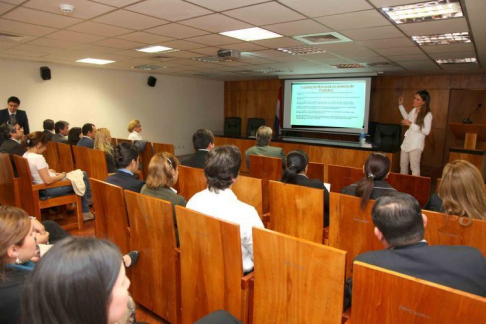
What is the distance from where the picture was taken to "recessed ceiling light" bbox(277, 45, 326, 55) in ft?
15.9

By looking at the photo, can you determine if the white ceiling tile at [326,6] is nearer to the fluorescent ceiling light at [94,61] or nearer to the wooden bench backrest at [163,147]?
the wooden bench backrest at [163,147]

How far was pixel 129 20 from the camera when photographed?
3.42 meters

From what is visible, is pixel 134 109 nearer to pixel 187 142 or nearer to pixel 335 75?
pixel 187 142

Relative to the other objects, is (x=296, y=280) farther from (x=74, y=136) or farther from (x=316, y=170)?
(x=74, y=136)

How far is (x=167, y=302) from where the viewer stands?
2.04m

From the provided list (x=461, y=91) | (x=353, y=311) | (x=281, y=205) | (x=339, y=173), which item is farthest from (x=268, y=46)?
(x=461, y=91)

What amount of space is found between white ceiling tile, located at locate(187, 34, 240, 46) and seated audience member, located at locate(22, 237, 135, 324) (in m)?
3.86

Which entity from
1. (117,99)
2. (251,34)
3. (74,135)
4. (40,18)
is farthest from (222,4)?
(117,99)

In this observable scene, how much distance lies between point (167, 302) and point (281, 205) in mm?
1122

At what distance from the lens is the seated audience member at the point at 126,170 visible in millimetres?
2586

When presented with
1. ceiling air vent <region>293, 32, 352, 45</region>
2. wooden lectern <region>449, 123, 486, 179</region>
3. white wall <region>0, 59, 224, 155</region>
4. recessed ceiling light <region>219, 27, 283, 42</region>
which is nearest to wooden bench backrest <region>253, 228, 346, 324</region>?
recessed ceiling light <region>219, 27, 283, 42</region>

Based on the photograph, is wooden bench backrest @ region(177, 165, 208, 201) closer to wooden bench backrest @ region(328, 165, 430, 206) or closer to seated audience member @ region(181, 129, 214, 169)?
seated audience member @ region(181, 129, 214, 169)

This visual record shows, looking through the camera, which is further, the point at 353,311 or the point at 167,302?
the point at 167,302

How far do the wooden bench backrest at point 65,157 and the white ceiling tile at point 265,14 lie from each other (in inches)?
132
